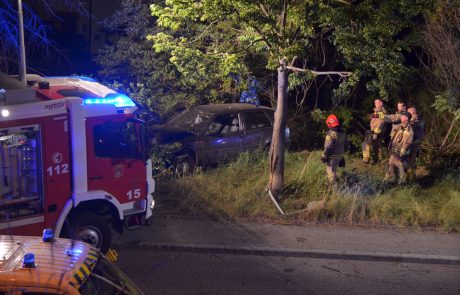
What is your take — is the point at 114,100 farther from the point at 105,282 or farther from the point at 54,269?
the point at 54,269

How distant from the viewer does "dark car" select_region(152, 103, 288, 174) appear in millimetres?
13070

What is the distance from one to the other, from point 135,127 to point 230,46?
13.2 ft

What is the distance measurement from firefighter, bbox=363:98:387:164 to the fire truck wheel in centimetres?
756

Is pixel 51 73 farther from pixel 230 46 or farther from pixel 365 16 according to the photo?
pixel 365 16

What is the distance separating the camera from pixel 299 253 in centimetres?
849

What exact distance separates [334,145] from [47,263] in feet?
26.5

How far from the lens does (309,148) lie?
52.9 ft

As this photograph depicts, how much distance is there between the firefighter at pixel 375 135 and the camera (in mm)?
13617

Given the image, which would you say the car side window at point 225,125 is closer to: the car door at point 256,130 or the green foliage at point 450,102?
the car door at point 256,130

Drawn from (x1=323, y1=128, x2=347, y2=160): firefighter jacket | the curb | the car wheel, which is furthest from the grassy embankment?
the curb

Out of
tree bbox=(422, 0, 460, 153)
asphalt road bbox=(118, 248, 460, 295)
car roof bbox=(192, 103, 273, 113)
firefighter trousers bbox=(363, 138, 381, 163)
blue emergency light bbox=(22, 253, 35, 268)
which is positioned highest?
tree bbox=(422, 0, 460, 153)

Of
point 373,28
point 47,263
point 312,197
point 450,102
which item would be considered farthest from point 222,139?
point 47,263

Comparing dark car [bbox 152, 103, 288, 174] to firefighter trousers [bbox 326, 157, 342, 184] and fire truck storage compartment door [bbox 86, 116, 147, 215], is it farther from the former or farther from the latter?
fire truck storage compartment door [bbox 86, 116, 147, 215]

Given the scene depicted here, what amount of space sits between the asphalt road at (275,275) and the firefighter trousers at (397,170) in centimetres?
378
